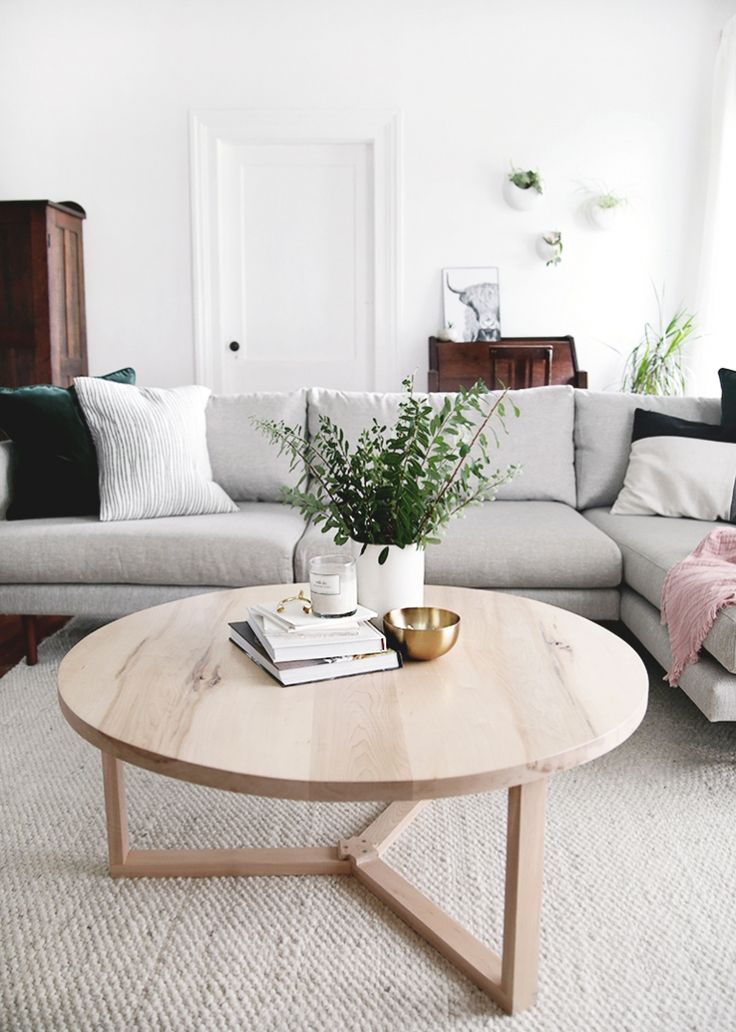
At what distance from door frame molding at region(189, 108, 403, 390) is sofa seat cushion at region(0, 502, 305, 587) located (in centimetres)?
259

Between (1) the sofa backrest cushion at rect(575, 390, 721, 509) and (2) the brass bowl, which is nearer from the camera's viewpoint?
(2) the brass bowl

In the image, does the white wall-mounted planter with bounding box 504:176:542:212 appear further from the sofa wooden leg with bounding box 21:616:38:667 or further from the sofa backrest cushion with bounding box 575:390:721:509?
the sofa wooden leg with bounding box 21:616:38:667

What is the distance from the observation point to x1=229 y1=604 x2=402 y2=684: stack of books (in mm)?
1378

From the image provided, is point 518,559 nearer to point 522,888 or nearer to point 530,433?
point 530,433

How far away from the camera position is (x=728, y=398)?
9.54ft

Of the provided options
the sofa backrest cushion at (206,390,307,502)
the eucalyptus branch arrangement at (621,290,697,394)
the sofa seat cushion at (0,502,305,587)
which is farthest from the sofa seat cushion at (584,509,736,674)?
the eucalyptus branch arrangement at (621,290,697,394)

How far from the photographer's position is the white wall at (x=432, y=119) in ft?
15.4

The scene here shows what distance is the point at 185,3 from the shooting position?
4680 millimetres

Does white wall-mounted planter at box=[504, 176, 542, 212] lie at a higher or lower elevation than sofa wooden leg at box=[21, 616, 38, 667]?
higher

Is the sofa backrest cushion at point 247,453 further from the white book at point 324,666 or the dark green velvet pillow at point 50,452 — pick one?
the white book at point 324,666

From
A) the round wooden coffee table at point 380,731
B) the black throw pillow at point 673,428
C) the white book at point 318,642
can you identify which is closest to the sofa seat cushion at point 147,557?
the round wooden coffee table at point 380,731

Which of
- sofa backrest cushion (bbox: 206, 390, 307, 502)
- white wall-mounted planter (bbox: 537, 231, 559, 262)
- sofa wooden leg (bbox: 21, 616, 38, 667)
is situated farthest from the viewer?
white wall-mounted planter (bbox: 537, 231, 559, 262)

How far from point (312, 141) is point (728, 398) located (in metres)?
2.91

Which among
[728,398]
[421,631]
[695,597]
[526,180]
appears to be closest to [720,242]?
[526,180]
